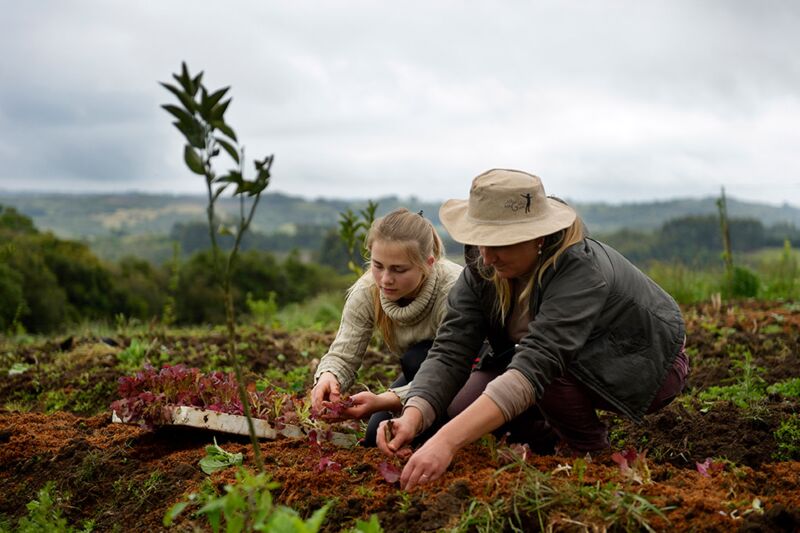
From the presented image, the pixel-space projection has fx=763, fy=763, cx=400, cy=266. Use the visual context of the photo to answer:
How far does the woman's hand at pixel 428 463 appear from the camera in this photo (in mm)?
2682

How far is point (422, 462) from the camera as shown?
8.82 feet

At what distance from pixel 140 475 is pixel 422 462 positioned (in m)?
1.45

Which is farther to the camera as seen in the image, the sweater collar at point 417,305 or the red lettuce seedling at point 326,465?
the sweater collar at point 417,305

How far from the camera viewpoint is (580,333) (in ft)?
9.73

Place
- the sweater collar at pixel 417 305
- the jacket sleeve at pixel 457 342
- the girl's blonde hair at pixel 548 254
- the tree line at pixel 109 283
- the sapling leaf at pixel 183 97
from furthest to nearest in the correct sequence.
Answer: the tree line at pixel 109 283 < the sweater collar at pixel 417 305 < the jacket sleeve at pixel 457 342 < the girl's blonde hair at pixel 548 254 < the sapling leaf at pixel 183 97

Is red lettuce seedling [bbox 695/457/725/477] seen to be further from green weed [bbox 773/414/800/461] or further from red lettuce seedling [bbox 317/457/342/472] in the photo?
red lettuce seedling [bbox 317/457/342/472]

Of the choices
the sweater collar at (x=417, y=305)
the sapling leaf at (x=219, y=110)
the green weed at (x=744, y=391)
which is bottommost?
the green weed at (x=744, y=391)

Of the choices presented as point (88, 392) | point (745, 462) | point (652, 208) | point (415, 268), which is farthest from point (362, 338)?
point (652, 208)

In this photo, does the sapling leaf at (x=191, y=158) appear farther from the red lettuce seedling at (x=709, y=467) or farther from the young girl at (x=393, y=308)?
the red lettuce seedling at (x=709, y=467)

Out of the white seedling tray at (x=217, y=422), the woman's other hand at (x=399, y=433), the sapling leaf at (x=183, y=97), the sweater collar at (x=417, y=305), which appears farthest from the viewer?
the sweater collar at (x=417, y=305)

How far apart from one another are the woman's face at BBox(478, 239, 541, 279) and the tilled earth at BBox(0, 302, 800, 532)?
71 cm

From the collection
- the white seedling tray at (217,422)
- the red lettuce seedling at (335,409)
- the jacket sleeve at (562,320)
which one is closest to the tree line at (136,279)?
the white seedling tray at (217,422)

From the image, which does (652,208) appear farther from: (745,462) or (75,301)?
(745,462)

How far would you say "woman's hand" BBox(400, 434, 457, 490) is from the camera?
2682 millimetres
